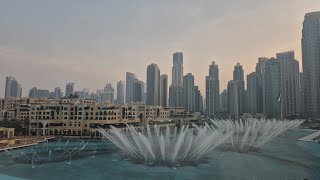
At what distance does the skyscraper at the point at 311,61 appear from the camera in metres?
164

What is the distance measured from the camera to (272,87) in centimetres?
17862

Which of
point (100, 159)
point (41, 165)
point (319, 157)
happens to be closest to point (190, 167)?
point (100, 159)

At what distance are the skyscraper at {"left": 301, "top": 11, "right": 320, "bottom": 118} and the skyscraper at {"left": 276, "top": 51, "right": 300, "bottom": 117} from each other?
8.21 m

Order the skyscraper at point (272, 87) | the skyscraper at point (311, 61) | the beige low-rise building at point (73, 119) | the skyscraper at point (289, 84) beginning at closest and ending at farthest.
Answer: the beige low-rise building at point (73, 119)
the skyscraper at point (311, 61)
the skyscraper at point (272, 87)
the skyscraper at point (289, 84)

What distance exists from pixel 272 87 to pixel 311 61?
2577 centimetres

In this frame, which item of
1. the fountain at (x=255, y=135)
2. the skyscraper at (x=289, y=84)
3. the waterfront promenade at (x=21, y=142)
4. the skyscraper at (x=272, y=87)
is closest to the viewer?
the waterfront promenade at (x=21, y=142)

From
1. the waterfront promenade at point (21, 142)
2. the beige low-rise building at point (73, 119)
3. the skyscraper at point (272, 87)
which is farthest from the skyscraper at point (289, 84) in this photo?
the waterfront promenade at point (21, 142)

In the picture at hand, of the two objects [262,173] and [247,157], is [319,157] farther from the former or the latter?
[262,173]

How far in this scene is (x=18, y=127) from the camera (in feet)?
296

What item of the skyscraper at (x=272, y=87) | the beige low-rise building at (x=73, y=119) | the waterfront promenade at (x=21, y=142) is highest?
the skyscraper at (x=272, y=87)

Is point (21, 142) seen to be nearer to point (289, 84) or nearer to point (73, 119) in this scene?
point (73, 119)

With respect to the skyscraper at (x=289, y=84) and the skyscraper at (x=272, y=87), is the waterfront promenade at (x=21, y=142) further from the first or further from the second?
the skyscraper at (x=289, y=84)

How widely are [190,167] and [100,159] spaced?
63.8ft

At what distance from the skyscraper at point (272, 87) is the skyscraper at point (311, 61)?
49.6ft
